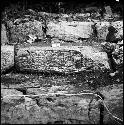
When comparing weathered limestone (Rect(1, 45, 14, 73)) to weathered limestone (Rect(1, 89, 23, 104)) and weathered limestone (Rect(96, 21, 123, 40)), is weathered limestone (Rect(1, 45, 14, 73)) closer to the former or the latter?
weathered limestone (Rect(1, 89, 23, 104))

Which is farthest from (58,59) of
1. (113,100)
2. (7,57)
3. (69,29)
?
(113,100)

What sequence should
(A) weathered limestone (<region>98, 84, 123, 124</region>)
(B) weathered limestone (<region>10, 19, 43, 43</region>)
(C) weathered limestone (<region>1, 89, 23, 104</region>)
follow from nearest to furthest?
(A) weathered limestone (<region>98, 84, 123, 124</region>), (C) weathered limestone (<region>1, 89, 23, 104</region>), (B) weathered limestone (<region>10, 19, 43, 43</region>)

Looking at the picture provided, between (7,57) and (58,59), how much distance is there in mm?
1057

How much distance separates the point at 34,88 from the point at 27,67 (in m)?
0.70

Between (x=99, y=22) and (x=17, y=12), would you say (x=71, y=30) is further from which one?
(x=17, y=12)

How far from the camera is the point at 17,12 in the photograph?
5.53 metres

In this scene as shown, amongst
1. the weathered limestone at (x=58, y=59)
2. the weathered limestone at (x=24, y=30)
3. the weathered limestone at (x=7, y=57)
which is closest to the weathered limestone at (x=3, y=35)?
the weathered limestone at (x=24, y=30)

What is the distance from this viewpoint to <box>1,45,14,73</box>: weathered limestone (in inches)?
197

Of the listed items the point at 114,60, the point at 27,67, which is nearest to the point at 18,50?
the point at 27,67

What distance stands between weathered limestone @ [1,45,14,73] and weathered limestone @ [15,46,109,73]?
0.41ft

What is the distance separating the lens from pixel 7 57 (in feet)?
16.5

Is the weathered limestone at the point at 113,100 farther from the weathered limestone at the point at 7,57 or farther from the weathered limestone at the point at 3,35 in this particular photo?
the weathered limestone at the point at 3,35

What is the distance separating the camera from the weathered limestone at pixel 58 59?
5.00 m

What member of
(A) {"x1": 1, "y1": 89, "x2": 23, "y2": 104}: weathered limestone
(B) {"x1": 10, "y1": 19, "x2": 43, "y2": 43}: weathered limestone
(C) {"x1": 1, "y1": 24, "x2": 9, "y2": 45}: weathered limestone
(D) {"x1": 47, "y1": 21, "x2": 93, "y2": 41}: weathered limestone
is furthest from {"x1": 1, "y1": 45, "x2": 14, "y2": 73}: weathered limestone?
(D) {"x1": 47, "y1": 21, "x2": 93, "y2": 41}: weathered limestone
